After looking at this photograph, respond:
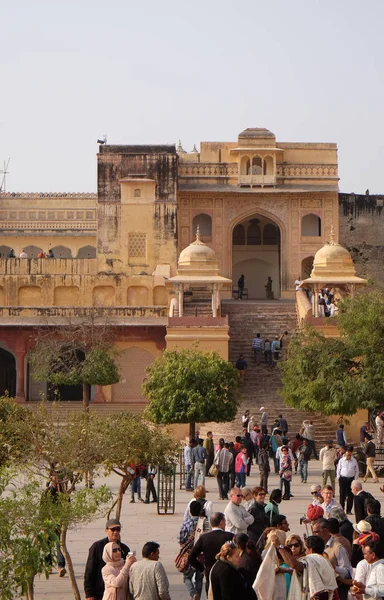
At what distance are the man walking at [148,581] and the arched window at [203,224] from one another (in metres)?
29.1

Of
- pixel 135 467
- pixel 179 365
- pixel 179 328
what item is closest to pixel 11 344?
pixel 179 328

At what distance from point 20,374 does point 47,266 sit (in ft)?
16.4

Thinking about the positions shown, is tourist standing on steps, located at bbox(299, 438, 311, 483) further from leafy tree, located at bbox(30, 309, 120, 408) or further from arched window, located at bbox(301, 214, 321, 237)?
arched window, located at bbox(301, 214, 321, 237)

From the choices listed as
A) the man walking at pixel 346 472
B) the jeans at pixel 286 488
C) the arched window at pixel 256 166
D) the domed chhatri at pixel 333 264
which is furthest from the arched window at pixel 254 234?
the man walking at pixel 346 472

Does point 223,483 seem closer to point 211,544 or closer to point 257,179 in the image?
point 211,544

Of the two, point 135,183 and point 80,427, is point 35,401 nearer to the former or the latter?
point 135,183

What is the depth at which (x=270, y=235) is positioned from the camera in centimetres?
3984

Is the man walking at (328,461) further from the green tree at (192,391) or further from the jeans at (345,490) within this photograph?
the green tree at (192,391)

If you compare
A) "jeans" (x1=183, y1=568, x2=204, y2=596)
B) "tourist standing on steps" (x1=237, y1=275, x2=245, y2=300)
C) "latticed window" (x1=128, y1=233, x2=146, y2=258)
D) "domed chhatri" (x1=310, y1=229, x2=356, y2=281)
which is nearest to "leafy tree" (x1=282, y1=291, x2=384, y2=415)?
"domed chhatri" (x1=310, y1=229, x2=356, y2=281)

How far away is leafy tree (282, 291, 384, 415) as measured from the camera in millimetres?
23297

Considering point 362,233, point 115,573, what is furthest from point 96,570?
point 362,233

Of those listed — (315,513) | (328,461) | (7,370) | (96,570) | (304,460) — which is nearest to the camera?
(96,570)

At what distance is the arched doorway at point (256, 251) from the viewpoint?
3928 centimetres

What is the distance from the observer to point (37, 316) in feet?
107
